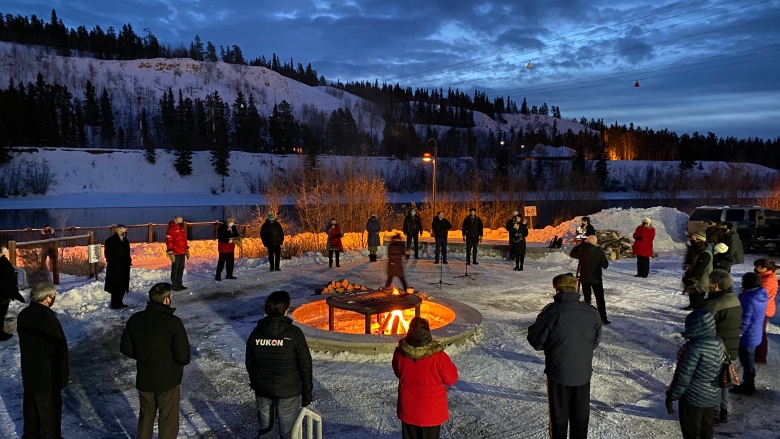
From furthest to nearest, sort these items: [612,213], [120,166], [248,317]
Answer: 1. [120,166]
2. [612,213]
3. [248,317]

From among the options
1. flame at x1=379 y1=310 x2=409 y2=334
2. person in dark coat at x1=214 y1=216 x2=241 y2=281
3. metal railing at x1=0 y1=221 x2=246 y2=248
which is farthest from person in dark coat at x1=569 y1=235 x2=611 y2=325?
metal railing at x1=0 y1=221 x2=246 y2=248

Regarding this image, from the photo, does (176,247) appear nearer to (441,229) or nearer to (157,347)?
(441,229)

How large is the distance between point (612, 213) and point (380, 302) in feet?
63.0

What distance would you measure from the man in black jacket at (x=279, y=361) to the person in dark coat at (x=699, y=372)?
319cm

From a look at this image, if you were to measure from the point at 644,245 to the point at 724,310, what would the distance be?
9.43m

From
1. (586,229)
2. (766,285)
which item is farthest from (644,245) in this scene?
Answer: (766,285)

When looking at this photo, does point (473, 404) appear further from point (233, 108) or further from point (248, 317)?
point (233, 108)

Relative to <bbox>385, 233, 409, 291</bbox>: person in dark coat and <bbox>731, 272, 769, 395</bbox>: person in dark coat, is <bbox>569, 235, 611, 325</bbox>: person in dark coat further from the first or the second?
<bbox>385, 233, 409, 291</bbox>: person in dark coat

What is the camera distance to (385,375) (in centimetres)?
742

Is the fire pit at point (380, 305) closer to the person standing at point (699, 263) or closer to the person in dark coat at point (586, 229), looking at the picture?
the person standing at point (699, 263)

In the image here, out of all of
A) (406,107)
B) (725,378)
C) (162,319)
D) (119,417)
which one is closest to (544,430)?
(725,378)

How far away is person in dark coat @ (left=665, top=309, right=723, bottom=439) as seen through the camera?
4492 mm

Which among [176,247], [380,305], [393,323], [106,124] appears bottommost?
[393,323]

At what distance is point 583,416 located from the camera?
4.81 m
